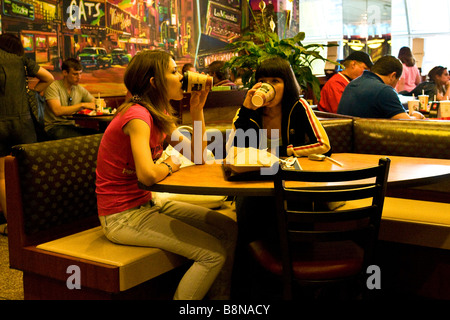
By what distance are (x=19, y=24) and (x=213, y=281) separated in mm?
4262

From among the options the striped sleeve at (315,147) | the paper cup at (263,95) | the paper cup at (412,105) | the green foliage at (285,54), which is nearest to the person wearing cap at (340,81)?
the paper cup at (412,105)

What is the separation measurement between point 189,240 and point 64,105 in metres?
3.53

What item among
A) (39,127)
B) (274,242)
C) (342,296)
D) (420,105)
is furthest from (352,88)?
(39,127)

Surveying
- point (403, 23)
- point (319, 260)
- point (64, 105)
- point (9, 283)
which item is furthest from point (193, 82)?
point (403, 23)

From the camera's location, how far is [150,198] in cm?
238

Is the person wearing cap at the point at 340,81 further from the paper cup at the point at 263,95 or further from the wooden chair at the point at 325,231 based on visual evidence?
the wooden chair at the point at 325,231

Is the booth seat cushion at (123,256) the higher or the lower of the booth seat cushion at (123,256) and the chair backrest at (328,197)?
the lower

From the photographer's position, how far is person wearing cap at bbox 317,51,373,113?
509 cm

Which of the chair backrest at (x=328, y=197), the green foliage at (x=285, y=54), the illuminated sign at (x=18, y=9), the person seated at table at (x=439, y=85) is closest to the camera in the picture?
the chair backrest at (x=328, y=197)

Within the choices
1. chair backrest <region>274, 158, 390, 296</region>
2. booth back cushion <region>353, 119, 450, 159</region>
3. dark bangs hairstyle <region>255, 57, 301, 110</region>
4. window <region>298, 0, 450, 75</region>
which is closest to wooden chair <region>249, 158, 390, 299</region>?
chair backrest <region>274, 158, 390, 296</region>

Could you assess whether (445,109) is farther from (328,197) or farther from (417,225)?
(328,197)

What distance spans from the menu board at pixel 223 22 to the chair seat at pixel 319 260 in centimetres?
790

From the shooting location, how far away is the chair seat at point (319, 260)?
1967 millimetres
